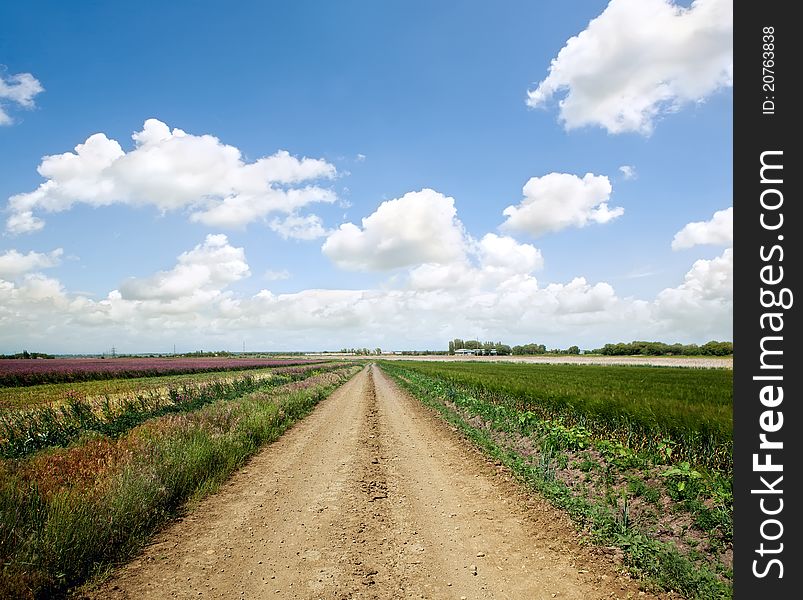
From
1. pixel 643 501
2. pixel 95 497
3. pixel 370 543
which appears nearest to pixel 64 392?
pixel 95 497

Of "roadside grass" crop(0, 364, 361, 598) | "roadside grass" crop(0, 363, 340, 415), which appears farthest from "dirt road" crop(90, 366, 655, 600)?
"roadside grass" crop(0, 363, 340, 415)

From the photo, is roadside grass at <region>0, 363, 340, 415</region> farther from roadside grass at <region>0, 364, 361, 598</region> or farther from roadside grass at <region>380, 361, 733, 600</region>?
roadside grass at <region>380, 361, 733, 600</region>

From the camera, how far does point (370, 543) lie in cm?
596

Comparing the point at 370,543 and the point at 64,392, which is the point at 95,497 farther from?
the point at 64,392

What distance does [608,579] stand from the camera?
4980 millimetres

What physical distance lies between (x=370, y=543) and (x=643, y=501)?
504 cm

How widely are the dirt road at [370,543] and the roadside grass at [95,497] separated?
45cm

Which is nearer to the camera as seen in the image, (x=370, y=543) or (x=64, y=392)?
(x=370, y=543)

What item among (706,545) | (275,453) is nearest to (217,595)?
(706,545)

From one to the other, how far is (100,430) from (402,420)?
11.3 metres

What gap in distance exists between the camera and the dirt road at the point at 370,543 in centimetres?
476

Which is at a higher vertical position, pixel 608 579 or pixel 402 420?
pixel 608 579
